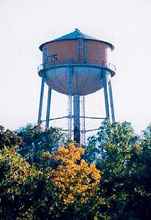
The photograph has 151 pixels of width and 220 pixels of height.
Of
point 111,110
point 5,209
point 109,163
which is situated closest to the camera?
point 5,209

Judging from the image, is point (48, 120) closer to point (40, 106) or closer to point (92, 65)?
point (40, 106)

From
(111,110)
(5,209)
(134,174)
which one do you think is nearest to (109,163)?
(134,174)

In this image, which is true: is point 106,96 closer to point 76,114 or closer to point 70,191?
point 76,114

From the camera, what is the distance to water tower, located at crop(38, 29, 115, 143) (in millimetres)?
65062

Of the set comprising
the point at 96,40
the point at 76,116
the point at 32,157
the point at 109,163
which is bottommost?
the point at 109,163

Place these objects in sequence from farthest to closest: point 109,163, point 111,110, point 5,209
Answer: point 111,110 → point 109,163 → point 5,209

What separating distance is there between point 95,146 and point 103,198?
19.1 meters

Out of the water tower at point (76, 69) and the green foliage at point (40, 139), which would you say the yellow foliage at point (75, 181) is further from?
the green foliage at point (40, 139)

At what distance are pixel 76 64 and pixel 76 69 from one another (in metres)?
0.49

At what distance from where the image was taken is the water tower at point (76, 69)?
213ft

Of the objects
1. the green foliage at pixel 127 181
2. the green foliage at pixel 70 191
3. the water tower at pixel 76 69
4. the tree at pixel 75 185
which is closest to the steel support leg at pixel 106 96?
the water tower at pixel 76 69

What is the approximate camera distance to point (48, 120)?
68.7 m

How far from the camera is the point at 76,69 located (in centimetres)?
6481

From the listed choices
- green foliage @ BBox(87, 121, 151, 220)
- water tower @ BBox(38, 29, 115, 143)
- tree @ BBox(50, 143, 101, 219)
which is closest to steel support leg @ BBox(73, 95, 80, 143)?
water tower @ BBox(38, 29, 115, 143)
